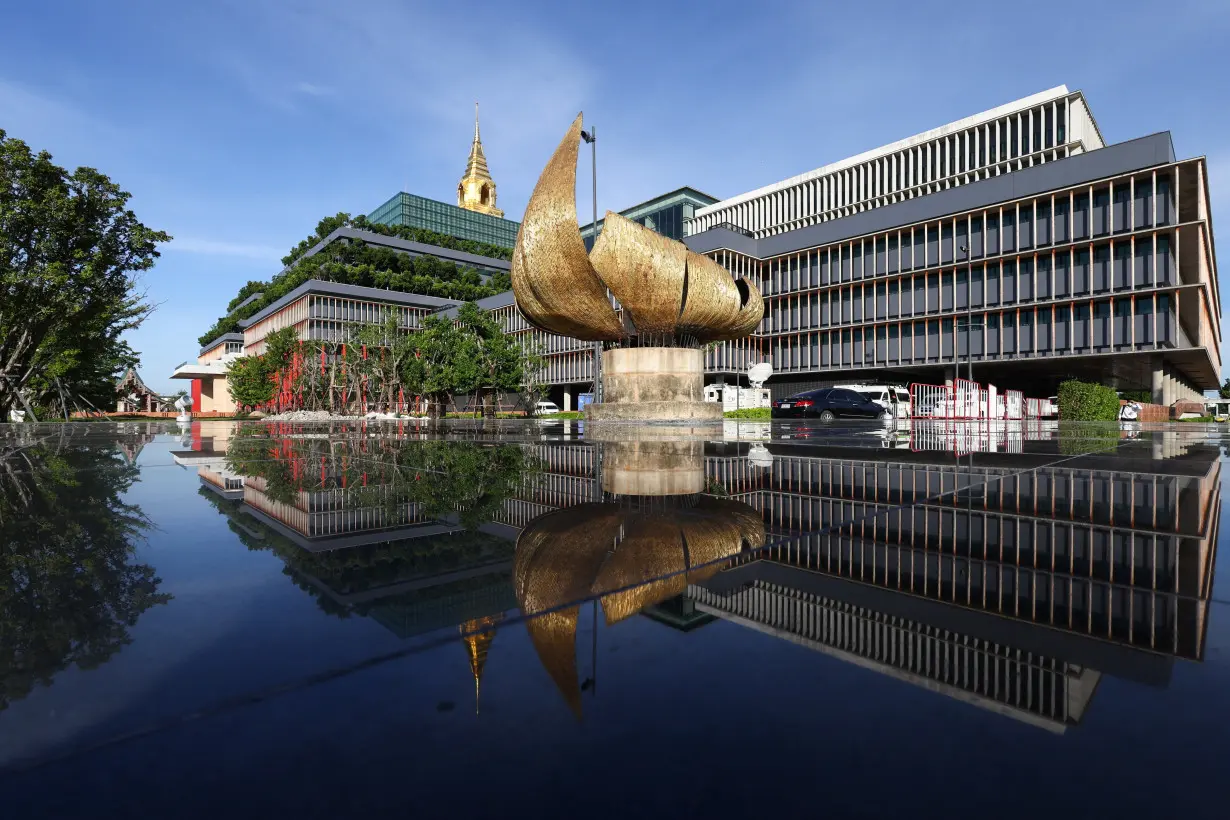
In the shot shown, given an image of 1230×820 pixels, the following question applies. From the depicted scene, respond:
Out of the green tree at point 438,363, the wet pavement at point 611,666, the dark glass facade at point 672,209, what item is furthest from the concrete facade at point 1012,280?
the dark glass facade at point 672,209

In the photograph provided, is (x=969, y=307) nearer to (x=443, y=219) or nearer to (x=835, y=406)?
(x=835, y=406)

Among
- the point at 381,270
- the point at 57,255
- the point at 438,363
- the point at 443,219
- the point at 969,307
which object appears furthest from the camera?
the point at 443,219

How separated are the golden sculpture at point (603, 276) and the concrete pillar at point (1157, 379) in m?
32.3

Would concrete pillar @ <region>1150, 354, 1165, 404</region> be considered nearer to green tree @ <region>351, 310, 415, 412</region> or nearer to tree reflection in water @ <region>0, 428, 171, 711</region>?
green tree @ <region>351, 310, 415, 412</region>

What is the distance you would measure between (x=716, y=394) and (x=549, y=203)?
24240 mm

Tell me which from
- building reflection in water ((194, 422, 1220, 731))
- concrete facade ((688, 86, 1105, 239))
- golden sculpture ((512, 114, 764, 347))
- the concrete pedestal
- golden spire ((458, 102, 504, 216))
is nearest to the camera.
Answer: building reflection in water ((194, 422, 1220, 731))

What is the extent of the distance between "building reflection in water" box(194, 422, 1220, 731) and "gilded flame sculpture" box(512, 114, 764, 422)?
36.4ft

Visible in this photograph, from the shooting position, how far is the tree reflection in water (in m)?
1.31

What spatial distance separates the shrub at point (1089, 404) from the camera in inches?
921

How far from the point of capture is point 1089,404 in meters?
23.4

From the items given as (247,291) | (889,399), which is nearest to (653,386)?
(889,399)

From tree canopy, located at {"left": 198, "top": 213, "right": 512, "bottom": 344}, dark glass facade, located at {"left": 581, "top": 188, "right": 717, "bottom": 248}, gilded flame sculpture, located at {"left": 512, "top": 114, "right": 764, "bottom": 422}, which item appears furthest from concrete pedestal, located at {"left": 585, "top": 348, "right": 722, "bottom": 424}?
dark glass facade, located at {"left": 581, "top": 188, "right": 717, "bottom": 248}

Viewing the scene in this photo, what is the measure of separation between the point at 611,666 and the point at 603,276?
1418cm

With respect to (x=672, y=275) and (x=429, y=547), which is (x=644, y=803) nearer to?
(x=429, y=547)
